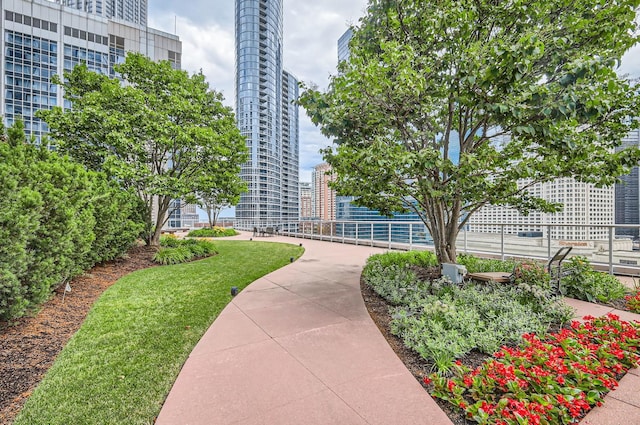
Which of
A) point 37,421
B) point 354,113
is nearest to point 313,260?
point 354,113

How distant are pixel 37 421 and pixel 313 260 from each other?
6.60m

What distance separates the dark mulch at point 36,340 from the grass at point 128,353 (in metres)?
0.11

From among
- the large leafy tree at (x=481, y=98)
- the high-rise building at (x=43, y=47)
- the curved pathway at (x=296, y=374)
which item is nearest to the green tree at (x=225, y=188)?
the large leafy tree at (x=481, y=98)

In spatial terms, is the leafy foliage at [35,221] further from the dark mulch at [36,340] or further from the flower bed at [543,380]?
the flower bed at [543,380]

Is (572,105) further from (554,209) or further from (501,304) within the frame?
(554,209)

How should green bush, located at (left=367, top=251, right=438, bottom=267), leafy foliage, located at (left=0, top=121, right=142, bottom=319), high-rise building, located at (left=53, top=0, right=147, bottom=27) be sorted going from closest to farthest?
leafy foliage, located at (left=0, top=121, right=142, bottom=319)
green bush, located at (left=367, top=251, right=438, bottom=267)
high-rise building, located at (left=53, top=0, right=147, bottom=27)

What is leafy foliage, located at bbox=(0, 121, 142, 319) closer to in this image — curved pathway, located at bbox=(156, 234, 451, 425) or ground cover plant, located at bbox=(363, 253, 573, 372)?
curved pathway, located at bbox=(156, 234, 451, 425)

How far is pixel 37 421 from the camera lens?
1.94m

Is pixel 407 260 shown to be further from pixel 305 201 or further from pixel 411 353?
pixel 305 201

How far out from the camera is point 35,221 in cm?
326

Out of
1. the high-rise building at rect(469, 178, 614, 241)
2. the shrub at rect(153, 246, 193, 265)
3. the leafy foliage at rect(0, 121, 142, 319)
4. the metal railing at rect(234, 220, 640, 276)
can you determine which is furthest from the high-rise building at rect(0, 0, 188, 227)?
the high-rise building at rect(469, 178, 614, 241)

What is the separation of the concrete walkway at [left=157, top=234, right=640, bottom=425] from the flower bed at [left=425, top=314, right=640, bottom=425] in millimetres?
119

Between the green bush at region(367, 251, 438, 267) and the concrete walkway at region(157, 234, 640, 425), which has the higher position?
the green bush at region(367, 251, 438, 267)

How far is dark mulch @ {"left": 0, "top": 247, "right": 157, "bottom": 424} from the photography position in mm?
2316
